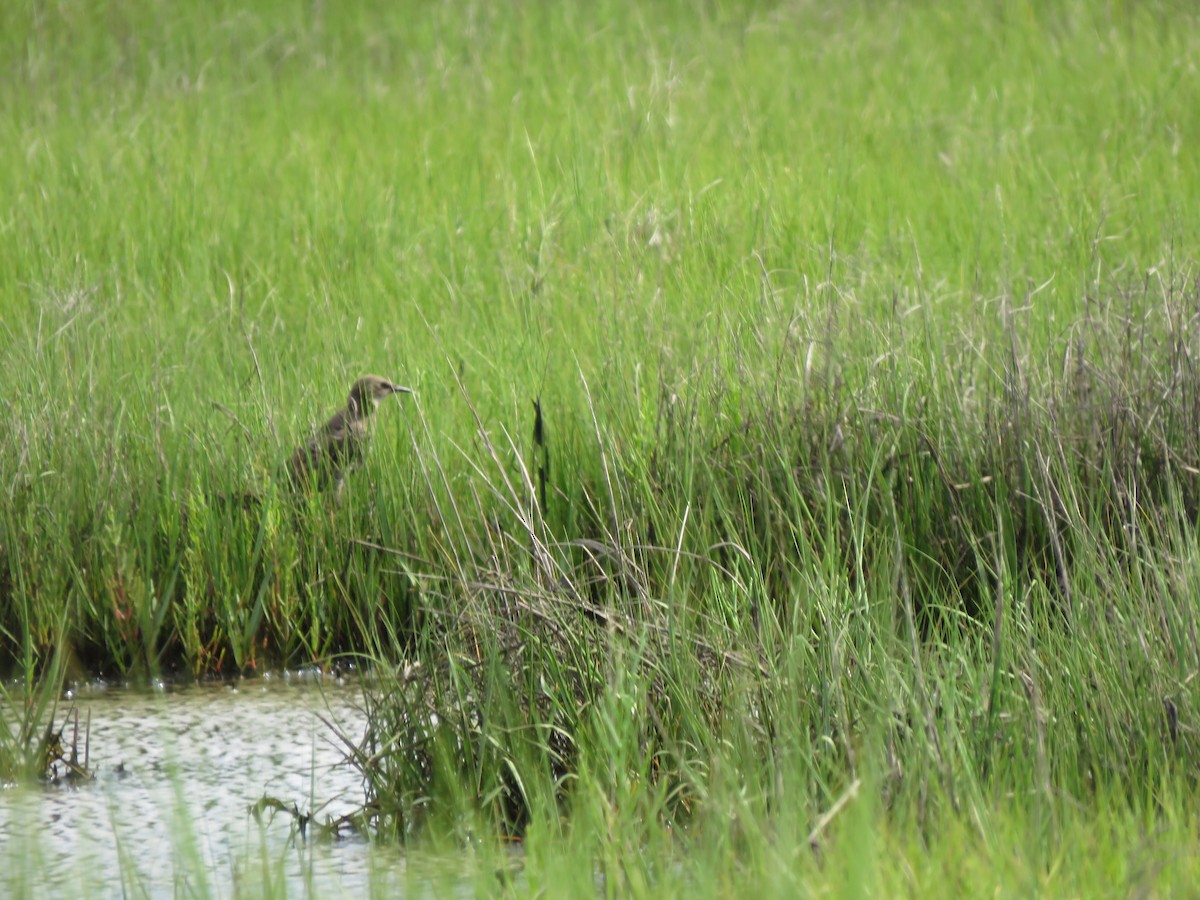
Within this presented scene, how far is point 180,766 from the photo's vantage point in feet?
10.7

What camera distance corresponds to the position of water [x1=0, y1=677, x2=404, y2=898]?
2.61 metres

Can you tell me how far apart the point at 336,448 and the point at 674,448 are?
1033mm

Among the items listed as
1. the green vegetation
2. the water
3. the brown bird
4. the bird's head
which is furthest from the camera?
the bird's head

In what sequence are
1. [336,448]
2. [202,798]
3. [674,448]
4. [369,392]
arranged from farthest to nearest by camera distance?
[369,392] → [336,448] → [674,448] → [202,798]

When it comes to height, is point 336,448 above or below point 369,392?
below

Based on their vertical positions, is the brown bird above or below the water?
above

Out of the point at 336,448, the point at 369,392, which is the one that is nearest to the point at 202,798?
the point at 336,448

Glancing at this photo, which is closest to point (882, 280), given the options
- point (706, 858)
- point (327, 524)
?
point (327, 524)

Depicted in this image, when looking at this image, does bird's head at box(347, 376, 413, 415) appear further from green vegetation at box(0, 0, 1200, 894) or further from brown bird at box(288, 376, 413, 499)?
green vegetation at box(0, 0, 1200, 894)

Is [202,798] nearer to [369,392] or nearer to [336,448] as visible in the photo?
[336,448]

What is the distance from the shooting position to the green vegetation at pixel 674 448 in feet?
8.17

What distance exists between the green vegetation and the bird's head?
0.14 meters

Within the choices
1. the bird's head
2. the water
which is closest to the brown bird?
the bird's head

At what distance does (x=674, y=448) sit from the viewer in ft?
12.2
